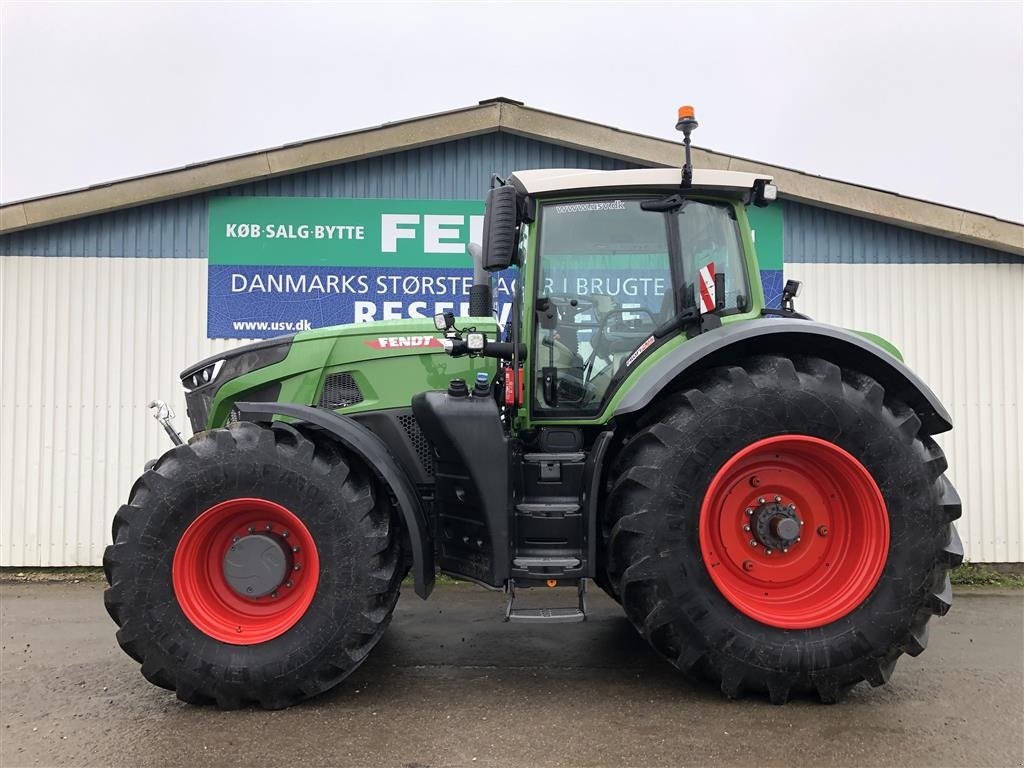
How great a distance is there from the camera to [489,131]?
661 cm

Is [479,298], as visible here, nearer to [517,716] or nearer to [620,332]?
[620,332]

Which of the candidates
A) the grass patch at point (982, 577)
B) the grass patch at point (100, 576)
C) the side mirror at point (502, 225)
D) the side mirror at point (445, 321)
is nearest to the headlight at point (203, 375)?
the side mirror at point (445, 321)

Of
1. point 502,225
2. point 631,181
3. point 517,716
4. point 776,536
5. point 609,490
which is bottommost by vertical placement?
point 517,716

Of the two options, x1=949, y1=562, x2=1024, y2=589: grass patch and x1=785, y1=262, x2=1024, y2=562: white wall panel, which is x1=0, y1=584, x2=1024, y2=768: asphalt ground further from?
x1=785, y1=262, x2=1024, y2=562: white wall panel

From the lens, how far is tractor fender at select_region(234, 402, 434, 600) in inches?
134

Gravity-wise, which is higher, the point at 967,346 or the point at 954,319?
the point at 954,319

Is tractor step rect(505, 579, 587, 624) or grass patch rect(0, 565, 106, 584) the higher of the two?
tractor step rect(505, 579, 587, 624)

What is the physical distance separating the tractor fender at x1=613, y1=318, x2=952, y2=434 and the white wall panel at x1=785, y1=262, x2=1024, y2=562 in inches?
133

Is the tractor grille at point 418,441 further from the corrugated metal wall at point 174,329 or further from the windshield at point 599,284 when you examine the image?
the corrugated metal wall at point 174,329

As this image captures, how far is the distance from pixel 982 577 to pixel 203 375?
21.8 ft

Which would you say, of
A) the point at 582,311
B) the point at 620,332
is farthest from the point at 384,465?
the point at 620,332

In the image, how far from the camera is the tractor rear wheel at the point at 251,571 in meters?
3.23

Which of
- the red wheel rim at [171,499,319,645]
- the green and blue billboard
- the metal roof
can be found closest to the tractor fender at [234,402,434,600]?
the red wheel rim at [171,499,319,645]

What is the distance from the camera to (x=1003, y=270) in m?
6.57
